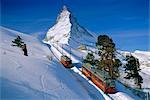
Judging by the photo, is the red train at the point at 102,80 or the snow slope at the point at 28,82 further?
the red train at the point at 102,80

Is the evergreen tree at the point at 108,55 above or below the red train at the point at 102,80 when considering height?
above

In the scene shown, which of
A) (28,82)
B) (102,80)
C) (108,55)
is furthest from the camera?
(108,55)

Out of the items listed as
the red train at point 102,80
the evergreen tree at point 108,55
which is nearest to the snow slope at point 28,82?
the red train at point 102,80

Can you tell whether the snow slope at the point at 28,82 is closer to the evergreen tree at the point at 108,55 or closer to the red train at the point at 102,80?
the red train at the point at 102,80

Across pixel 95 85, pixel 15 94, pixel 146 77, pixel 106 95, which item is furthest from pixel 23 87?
pixel 146 77

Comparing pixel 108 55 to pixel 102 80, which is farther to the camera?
pixel 108 55

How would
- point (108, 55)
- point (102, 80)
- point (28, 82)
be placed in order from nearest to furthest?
point (28, 82)
point (102, 80)
point (108, 55)

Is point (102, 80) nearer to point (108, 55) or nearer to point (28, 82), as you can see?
point (108, 55)

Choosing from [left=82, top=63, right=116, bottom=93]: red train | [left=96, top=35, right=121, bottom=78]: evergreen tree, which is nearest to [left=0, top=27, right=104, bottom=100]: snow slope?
[left=82, top=63, right=116, bottom=93]: red train

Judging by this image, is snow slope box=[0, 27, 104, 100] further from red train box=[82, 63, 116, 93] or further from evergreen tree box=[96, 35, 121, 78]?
evergreen tree box=[96, 35, 121, 78]

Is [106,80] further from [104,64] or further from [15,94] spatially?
[15,94]

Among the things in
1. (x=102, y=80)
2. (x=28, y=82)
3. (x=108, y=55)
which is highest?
(x=108, y=55)

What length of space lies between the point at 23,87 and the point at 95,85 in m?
21.3

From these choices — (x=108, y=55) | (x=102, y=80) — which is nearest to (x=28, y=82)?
(x=102, y=80)
